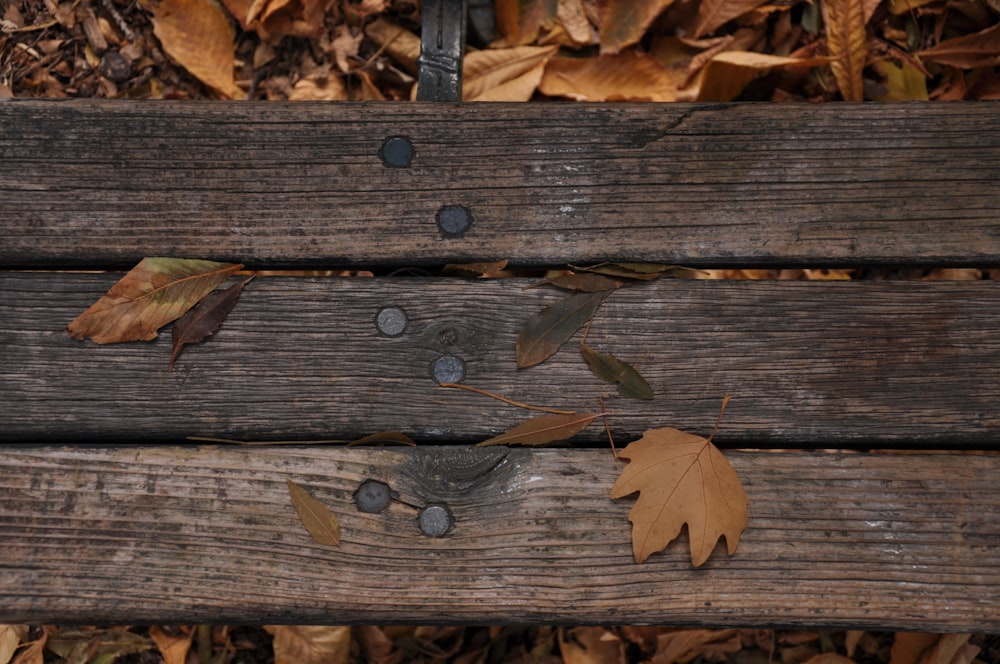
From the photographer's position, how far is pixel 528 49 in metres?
1.95

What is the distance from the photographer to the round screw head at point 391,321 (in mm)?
1408

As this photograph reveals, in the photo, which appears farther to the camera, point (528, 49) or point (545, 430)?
point (528, 49)

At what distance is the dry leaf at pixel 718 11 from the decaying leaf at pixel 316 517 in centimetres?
144

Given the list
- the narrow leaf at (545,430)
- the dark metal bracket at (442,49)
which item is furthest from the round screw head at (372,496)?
the dark metal bracket at (442,49)

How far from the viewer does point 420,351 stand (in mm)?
1405

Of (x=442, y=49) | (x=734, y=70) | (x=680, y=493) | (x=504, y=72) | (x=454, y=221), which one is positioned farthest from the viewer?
(x=504, y=72)

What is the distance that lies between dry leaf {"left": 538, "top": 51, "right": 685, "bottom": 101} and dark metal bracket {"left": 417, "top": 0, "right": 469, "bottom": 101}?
1.47 ft

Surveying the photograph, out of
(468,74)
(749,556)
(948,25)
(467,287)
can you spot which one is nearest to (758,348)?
(749,556)

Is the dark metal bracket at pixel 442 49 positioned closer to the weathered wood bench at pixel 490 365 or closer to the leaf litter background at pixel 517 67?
the weathered wood bench at pixel 490 365

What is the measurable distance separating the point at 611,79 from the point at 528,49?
217mm

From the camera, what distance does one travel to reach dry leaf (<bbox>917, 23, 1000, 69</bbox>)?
73.0 inches

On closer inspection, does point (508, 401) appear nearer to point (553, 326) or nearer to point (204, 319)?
point (553, 326)

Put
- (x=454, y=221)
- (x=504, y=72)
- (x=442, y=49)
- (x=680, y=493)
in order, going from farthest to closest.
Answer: (x=504, y=72) → (x=442, y=49) → (x=454, y=221) → (x=680, y=493)

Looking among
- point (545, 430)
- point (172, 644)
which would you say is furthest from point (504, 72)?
point (172, 644)
